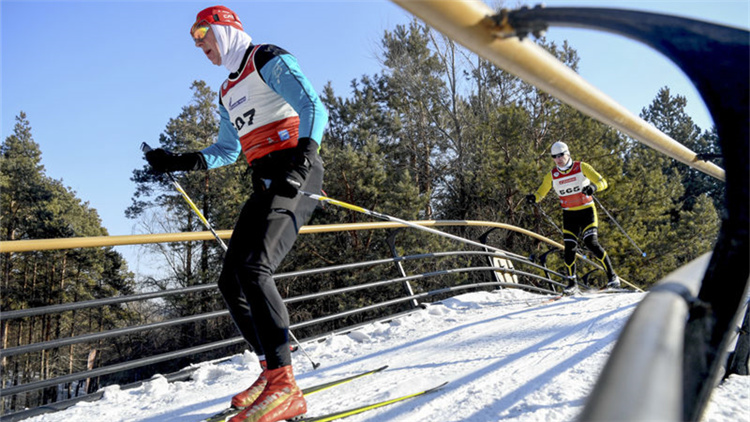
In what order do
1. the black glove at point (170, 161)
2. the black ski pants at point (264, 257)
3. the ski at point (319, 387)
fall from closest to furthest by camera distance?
the black ski pants at point (264, 257)
the ski at point (319, 387)
the black glove at point (170, 161)

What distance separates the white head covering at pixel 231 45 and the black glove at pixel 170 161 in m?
0.62

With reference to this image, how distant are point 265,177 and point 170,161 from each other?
0.86m

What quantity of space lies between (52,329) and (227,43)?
32.2 meters

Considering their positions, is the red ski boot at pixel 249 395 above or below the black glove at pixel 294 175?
below

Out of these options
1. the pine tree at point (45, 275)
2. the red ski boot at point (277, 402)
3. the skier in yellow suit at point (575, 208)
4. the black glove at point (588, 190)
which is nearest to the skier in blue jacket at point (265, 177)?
the red ski boot at point (277, 402)

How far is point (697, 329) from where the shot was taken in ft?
2.19

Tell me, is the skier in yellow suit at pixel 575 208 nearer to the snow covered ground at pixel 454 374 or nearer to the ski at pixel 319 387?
the snow covered ground at pixel 454 374

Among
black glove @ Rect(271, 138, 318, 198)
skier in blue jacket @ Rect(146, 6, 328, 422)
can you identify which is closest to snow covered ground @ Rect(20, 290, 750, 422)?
skier in blue jacket @ Rect(146, 6, 328, 422)

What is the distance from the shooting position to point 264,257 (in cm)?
201

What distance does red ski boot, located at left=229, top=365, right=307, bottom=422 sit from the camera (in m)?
1.89

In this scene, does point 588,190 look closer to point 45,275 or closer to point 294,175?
point 294,175

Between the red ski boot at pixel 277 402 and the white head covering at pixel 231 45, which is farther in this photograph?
the white head covering at pixel 231 45

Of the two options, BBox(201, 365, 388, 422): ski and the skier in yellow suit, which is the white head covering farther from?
the skier in yellow suit

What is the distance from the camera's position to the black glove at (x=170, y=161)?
8.51 ft
